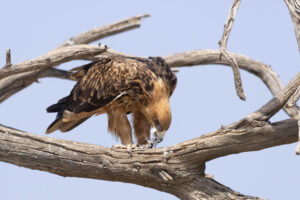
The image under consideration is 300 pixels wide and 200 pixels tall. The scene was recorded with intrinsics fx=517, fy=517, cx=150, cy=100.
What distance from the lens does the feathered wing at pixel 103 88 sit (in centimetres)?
675

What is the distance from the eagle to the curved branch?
2.01 feet

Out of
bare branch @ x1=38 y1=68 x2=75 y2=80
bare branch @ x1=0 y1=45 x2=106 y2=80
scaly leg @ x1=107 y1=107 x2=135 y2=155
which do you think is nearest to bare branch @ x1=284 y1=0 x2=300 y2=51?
bare branch @ x1=0 y1=45 x2=106 y2=80

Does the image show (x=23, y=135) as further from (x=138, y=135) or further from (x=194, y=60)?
(x=194, y=60)

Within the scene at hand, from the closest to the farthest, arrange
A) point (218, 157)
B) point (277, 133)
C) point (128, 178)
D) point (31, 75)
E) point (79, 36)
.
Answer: point (277, 133)
point (218, 157)
point (128, 178)
point (31, 75)
point (79, 36)

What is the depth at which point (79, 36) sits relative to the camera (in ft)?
29.9

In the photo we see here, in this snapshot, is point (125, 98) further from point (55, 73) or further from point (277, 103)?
point (277, 103)

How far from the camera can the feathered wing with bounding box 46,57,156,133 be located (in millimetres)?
6754

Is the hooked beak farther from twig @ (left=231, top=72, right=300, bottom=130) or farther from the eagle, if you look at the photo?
twig @ (left=231, top=72, right=300, bottom=130)

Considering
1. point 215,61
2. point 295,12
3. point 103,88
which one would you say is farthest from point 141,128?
point 295,12

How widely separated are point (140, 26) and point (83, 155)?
3888 mm

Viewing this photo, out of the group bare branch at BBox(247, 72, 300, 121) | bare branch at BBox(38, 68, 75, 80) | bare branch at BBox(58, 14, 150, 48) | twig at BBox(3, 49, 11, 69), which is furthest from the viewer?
bare branch at BBox(58, 14, 150, 48)

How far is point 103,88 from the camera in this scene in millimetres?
6836

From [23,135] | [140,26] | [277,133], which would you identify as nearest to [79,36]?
[140,26]

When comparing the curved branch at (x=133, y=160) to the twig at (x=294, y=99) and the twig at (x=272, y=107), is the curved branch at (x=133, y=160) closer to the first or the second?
the twig at (x=272, y=107)
